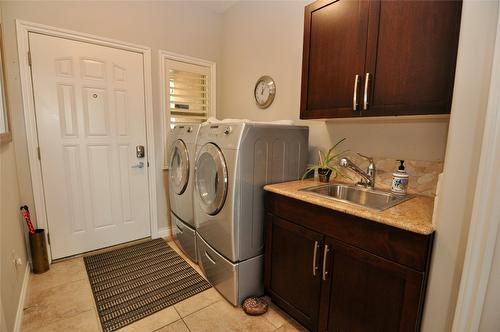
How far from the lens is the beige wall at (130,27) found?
1.99 metres

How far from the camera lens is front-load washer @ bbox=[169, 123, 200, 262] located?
2221 millimetres

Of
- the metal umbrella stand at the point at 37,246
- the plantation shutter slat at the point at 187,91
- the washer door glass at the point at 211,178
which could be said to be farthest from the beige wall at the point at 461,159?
the metal umbrella stand at the point at 37,246

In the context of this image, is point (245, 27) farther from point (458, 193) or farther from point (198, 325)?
point (198, 325)

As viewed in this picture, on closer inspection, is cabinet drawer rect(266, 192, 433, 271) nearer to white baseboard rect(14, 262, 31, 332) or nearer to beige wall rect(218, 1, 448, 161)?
beige wall rect(218, 1, 448, 161)

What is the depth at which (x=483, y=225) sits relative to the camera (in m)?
0.85

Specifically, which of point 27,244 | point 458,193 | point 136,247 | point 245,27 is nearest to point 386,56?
point 458,193

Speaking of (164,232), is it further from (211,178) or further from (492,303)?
(492,303)

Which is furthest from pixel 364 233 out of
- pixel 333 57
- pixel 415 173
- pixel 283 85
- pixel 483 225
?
pixel 283 85

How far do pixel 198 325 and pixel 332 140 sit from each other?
1696 millimetres

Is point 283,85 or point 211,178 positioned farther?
point 283,85

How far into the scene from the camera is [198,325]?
1.60 metres

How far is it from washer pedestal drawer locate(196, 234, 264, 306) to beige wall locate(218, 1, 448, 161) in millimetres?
1154

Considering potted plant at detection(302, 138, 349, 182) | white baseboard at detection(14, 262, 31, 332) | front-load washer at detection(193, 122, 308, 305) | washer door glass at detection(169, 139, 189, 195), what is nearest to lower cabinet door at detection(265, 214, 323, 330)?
front-load washer at detection(193, 122, 308, 305)

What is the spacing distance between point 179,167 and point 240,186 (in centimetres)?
108
